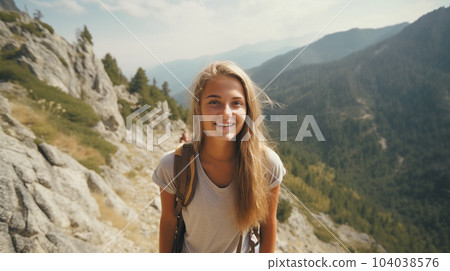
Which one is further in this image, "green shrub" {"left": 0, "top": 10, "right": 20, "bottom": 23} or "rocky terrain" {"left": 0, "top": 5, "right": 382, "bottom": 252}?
"green shrub" {"left": 0, "top": 10, "right": 20, "bottom": 23}

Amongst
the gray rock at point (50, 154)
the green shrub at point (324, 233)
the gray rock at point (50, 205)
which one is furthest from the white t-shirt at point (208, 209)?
the gray rock at point (50, 154)

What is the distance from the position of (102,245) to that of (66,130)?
2.84m

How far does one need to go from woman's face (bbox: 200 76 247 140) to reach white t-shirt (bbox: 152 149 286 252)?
299 millimetres

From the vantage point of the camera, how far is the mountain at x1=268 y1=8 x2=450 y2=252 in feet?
8.27

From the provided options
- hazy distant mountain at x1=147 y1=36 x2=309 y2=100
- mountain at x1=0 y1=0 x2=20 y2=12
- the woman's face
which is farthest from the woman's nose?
mountain at x1=0 y1=0 x2=20 y2=12

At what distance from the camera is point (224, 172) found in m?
1.55

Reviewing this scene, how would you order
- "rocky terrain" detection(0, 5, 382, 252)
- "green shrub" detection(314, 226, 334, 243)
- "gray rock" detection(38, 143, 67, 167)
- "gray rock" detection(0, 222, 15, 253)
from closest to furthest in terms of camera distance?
"gray rock" detection(0, 222, 15, 253), "rocky terrain" detection(0, 5, 382, 252), "green shrub" detection(314, 226, 334, 243), "gray rock" detection(38, 143, 67, 167)

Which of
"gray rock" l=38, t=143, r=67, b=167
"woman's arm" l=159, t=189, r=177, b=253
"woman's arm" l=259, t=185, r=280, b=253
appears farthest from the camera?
"gray rock" l=38, t=143, r=67, b=167

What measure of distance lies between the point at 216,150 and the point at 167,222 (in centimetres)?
68

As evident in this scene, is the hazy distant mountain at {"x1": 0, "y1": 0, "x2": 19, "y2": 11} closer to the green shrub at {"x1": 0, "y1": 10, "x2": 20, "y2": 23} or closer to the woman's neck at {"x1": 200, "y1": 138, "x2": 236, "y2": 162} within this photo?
the green shrub at {"x1": 0, "y1": 10, "x2": 20, "y2": 23}

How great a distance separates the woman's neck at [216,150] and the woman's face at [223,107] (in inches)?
4.6
